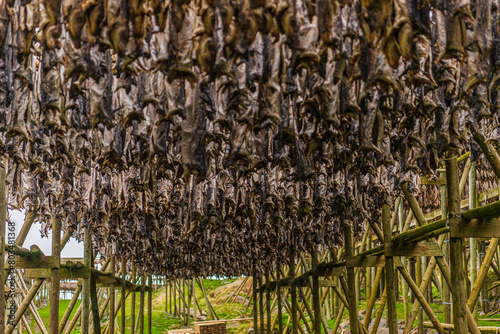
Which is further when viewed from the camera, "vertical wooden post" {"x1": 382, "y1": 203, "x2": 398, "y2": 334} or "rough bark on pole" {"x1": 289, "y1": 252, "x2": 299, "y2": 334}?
"rough bark on pole" {"x1": 289, "y1": 252, "x2": 299, "y2": 334}

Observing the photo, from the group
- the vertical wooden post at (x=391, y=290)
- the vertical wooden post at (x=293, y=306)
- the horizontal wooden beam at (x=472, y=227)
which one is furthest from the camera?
the vertical wooden post at (x=293, y=306)

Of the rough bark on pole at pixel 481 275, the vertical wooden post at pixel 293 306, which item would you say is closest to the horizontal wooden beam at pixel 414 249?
the rough bark on pole at pixel 481 275

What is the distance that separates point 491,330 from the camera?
8164 mm

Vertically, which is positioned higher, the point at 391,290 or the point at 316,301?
the point at 391,290

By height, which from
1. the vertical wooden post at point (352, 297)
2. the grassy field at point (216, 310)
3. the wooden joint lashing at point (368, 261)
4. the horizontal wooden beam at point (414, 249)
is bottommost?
the grassy field at point (216, 310)

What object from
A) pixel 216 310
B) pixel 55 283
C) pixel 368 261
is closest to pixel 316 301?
pixel 368 261

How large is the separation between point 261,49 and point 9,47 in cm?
164

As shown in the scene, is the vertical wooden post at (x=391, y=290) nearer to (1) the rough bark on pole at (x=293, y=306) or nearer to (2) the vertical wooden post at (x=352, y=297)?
(2) the vertical wooden post at (x=352, y=297)

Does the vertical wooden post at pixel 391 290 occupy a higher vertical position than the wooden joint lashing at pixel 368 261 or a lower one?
lower

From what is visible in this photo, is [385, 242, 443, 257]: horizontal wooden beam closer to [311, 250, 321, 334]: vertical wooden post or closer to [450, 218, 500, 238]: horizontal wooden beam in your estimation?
[450, 218, 500, 238]: horizontal wooden beam

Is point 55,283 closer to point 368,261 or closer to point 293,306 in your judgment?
point 368,261

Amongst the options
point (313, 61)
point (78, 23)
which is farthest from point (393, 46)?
point (78, 23)

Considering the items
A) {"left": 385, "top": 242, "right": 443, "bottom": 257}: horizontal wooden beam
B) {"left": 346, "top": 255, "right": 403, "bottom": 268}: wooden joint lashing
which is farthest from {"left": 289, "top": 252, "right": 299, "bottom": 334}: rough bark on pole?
{"left": 385, "top": 242, "right": 443, "bottom": 257}: horizontal wooden beam

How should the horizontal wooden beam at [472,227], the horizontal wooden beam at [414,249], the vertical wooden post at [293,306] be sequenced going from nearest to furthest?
the horizontal wooden beam at [472,227]
the horizontal wooden beam at [414,249]
the vertical wooden post at [293,306]
